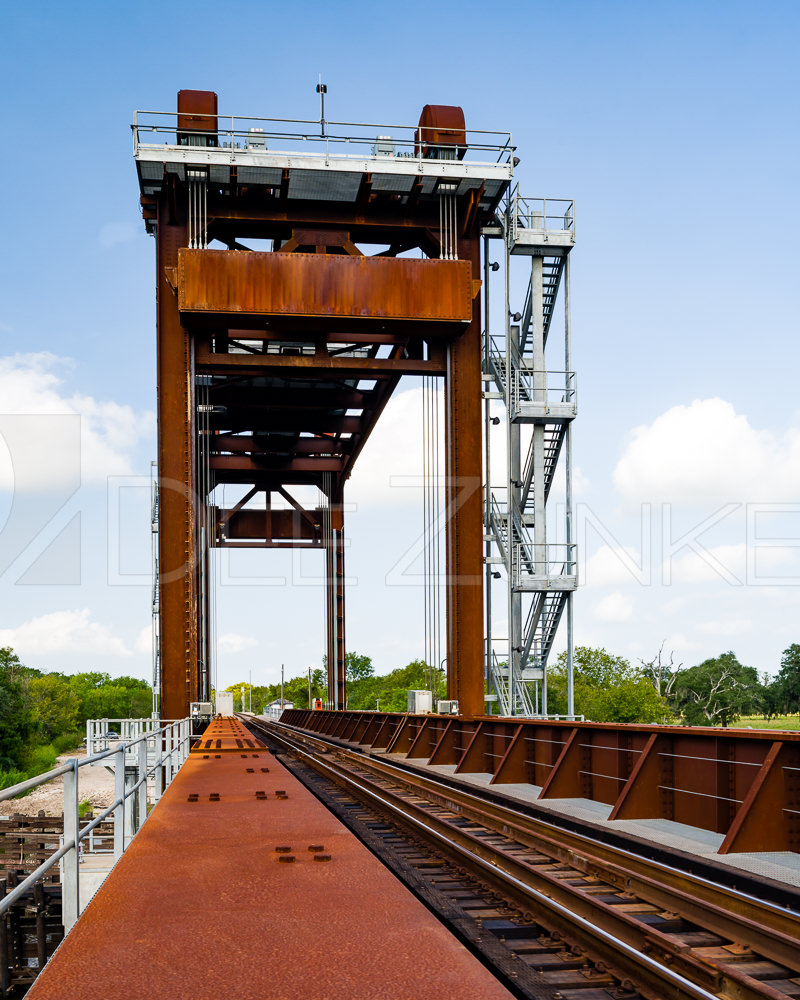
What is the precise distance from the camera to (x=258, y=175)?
2702 cm

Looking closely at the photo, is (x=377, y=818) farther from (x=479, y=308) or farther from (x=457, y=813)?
(x=479, y=308)

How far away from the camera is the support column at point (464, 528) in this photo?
26.7 meters

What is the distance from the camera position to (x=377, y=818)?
40.7 feet

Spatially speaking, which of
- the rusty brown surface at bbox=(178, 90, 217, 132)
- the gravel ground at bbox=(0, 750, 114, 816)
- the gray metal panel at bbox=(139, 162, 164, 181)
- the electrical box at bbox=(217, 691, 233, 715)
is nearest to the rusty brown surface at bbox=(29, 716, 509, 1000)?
the gray metal panel at bbox=(139, 162, 164, 181)

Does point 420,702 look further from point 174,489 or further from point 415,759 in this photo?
point 174,489

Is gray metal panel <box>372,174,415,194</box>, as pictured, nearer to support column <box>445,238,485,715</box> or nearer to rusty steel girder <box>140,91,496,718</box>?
rusty steel girder <box>140,91,496,718</box>

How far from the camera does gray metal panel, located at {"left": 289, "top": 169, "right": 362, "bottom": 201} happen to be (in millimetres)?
26875

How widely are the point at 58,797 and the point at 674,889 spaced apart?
250 feet

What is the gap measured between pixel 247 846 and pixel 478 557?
1877 centimetres

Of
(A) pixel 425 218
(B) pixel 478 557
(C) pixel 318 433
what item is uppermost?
(A) pixel 425 218

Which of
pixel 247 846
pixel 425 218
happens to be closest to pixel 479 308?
pixel 425 218

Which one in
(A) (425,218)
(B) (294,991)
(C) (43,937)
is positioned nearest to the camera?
(B) (294,991)

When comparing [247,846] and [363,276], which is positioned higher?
[363,276]

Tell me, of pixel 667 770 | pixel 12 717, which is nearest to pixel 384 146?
pixel 667 770
